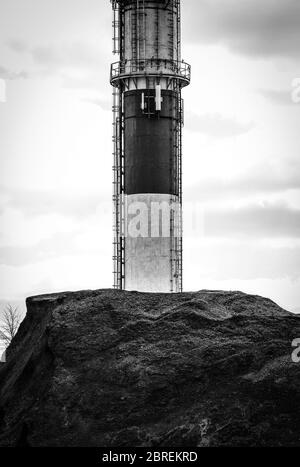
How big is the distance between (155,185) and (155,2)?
32.8ft

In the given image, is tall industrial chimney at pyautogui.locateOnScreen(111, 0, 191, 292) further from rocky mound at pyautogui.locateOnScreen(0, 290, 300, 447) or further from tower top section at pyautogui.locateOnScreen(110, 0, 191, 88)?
rocky mound at pyautogui.locateOnScreen(0, 290, 300, 447)

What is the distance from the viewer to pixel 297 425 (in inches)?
1437

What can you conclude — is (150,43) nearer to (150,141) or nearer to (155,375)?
(150,141)

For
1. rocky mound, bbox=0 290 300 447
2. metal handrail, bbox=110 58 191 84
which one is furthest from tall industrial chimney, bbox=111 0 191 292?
rocky mound, bbox=0 290 300 447

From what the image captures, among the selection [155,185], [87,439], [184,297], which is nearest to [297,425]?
[87,439]

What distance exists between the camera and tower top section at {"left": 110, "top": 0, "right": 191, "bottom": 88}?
61688mm

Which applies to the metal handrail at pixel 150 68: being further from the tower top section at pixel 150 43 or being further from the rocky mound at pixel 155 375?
the rocky mound at pixel 155 375

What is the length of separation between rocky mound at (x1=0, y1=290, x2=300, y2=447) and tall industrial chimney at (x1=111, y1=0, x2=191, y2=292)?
1628 centimetres

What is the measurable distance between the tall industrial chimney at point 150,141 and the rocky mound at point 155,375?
16.3m
